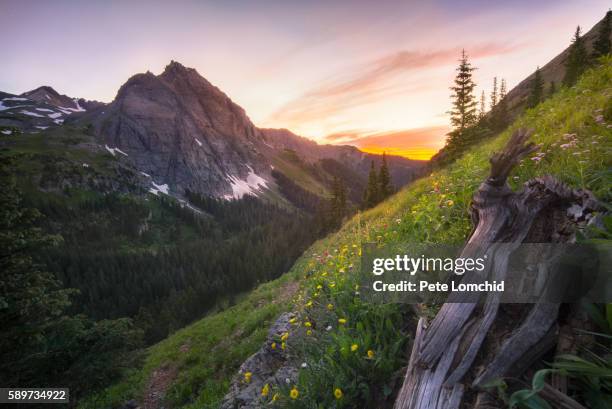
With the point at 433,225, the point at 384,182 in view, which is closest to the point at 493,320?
the point at 433,225

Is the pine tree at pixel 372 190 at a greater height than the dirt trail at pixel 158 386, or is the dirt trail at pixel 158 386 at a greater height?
the pine tree at pixel 372 190

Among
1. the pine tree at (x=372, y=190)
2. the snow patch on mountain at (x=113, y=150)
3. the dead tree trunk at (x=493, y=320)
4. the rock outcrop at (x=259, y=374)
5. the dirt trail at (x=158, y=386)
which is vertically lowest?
the dirt trail at (x=158, y=386)

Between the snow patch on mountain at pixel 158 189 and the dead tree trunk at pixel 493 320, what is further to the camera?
the snow patch on mountain at pixel 158 189

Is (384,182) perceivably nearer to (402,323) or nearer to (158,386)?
(158,386)

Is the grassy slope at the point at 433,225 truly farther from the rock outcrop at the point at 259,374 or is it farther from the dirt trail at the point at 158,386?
the dirt trail at the point at 158,386

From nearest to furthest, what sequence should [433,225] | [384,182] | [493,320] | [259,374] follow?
1. [493,320]
2. [433,225]
3. [259,374]
4. [384,182]

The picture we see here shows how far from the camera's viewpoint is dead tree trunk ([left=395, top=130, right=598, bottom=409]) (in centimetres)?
198

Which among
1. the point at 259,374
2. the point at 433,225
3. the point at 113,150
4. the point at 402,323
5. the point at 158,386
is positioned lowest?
the point at 158,386

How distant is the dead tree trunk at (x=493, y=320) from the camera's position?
6.48 ft

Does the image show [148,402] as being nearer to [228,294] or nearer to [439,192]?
[439,192]

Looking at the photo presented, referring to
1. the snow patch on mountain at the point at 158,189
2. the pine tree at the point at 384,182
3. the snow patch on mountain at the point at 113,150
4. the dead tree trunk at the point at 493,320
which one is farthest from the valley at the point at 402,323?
the snow patch on mountain at the point at 113,150

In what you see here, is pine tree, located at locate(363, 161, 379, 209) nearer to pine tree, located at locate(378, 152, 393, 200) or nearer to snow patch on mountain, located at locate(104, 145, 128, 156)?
pine tree, located at locate(378, 152, 393, 200)

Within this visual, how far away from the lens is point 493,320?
2258 mm

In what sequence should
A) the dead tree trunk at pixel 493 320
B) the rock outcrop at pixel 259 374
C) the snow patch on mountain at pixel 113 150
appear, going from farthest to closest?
the snow patch on mountain at pixel 113 150 < the rock outcrop at pixel 259 374 < the dead tree trunk at pixel 493 320
